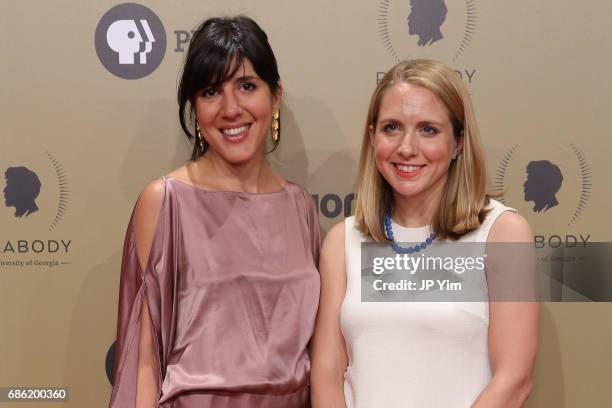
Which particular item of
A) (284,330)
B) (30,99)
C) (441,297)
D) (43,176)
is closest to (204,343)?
(284,330)

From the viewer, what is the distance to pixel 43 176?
2639 mm

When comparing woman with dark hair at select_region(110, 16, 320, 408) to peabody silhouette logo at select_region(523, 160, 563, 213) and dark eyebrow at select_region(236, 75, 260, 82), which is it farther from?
peabody silhouette logo at select_region(523, 160, 563, 213)

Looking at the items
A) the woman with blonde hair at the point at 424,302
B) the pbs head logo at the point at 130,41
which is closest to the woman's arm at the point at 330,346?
the woman with blonde hair at the point at 424,302

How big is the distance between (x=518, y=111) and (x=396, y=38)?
488 mm

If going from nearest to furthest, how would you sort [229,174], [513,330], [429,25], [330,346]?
[513,330], [330,346], [229,174], [429,25]

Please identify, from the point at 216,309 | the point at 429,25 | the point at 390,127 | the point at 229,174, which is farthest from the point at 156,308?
the point at 429,25

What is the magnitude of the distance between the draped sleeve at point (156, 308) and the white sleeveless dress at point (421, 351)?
50cm

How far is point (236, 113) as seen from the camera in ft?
7.06

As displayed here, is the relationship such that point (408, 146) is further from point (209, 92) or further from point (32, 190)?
point (32, 190)

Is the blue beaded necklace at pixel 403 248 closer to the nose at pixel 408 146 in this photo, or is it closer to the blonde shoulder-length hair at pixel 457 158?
the blonde shoulder-length hair at pixel 457 158

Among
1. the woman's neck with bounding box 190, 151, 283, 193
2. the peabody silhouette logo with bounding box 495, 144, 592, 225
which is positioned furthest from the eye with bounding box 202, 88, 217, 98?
the peabody silhouette logo with bounding box 495, 144, 592, 225

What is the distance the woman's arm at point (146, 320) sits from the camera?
2102mm

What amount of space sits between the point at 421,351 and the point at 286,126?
3.29ft

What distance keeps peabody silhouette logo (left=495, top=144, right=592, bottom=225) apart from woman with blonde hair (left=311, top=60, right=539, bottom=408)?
58cm
